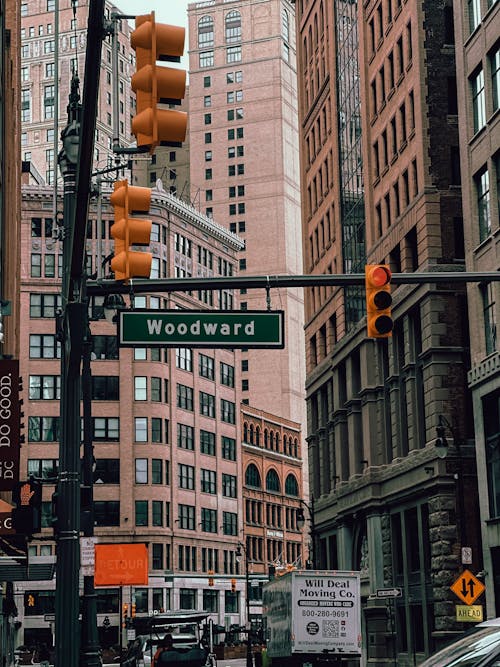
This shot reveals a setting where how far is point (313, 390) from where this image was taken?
78875mm

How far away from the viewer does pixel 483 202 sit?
4797cm

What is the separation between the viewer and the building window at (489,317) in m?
45.8

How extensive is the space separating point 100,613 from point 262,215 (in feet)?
249

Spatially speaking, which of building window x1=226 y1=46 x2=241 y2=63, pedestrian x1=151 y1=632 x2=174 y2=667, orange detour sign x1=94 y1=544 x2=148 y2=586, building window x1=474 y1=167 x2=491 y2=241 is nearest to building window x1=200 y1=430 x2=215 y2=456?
orange detour sign x1=94 y1=544 x2=148 y2=586

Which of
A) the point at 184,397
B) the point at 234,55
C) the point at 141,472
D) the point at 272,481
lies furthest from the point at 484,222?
the point at 234,55

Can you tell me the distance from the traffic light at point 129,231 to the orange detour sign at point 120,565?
30.4 metres

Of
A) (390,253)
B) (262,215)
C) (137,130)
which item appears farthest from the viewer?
(262,215)

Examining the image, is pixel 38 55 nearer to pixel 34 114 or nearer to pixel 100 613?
pixel 34 114

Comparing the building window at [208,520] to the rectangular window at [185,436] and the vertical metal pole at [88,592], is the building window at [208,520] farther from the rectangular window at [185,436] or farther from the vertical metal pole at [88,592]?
the vertical metal pole at [88,592]

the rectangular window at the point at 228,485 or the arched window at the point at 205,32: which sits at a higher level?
the arched window at the point at 205,32

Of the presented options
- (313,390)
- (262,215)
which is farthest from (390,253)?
(262,215)

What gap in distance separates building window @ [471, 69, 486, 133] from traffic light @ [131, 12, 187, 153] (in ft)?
127

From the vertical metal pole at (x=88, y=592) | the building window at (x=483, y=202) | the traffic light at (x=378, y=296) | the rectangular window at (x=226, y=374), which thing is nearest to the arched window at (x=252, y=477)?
the rectangular window at (x=226, y=374)

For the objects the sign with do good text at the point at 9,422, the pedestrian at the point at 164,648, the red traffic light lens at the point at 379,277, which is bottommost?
the pedestrian at the point at 164,648
